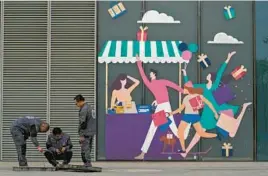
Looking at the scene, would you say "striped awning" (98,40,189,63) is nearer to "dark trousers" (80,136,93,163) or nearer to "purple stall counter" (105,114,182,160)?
"purple stall counter" (105,114,182,160)

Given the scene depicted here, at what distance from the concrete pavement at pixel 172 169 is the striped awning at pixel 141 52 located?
2.83m

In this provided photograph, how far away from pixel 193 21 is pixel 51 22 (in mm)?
3939

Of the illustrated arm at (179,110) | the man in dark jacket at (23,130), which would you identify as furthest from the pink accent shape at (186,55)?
the man in dark jacket at (23,130)

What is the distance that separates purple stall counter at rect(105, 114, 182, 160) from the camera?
52.2 ft

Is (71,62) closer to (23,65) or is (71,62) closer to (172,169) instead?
(23,65)

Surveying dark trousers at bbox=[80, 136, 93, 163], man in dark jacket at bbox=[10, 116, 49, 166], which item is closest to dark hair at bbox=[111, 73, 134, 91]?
dark trousers at bbox=[80, 136, 93, 163]

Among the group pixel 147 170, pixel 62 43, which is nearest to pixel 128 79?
pixel 62 43

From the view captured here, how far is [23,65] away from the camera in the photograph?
15883 millimetres

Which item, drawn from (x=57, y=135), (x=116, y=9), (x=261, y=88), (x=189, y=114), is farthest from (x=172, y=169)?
(x=116, y=9)

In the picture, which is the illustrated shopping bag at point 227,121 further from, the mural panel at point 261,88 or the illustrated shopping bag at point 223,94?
the mural panel at point 261,88

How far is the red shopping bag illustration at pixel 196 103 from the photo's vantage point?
15.9m

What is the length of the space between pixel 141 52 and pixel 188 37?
138 cm

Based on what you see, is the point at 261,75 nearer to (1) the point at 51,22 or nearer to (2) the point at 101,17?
(2) the point at 101,17

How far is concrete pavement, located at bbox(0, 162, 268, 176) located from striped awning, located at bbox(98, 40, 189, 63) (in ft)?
9.28
